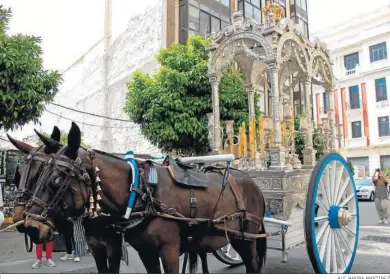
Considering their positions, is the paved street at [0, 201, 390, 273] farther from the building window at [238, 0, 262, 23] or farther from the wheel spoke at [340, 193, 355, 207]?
the building window at [238, 0, 262, 23]

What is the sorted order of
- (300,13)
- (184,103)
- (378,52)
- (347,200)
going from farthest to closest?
(300,13) < (378,52) < (184,103) < (347,200)

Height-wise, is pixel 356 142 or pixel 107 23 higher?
pixel 107 23

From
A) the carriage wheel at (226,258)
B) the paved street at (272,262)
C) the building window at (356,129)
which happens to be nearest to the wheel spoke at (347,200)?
the paved street at (272,262)

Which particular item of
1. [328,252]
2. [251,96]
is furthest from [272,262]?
[251,96]

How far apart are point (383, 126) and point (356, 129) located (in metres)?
1.76

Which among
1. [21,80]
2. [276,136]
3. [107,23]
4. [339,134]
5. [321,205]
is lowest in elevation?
[321,205]

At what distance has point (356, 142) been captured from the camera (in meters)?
23.5

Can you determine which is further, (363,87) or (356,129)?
(356,129)

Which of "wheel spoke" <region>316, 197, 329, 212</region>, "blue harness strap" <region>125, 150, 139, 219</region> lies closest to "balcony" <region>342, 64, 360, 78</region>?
"wheel spoke" <region>316, 197, 329, 212</region>

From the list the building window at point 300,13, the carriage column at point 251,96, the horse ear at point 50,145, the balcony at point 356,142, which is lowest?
the horse ear at point 50,145

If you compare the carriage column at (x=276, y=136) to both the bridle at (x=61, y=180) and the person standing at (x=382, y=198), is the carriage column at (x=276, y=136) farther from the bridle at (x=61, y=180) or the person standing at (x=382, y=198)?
the person standing at (x=382, y=198)

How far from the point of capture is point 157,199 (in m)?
2.64

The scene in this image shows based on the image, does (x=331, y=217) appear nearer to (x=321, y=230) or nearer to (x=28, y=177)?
(x=321, y=230)

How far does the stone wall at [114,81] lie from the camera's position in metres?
17.1
